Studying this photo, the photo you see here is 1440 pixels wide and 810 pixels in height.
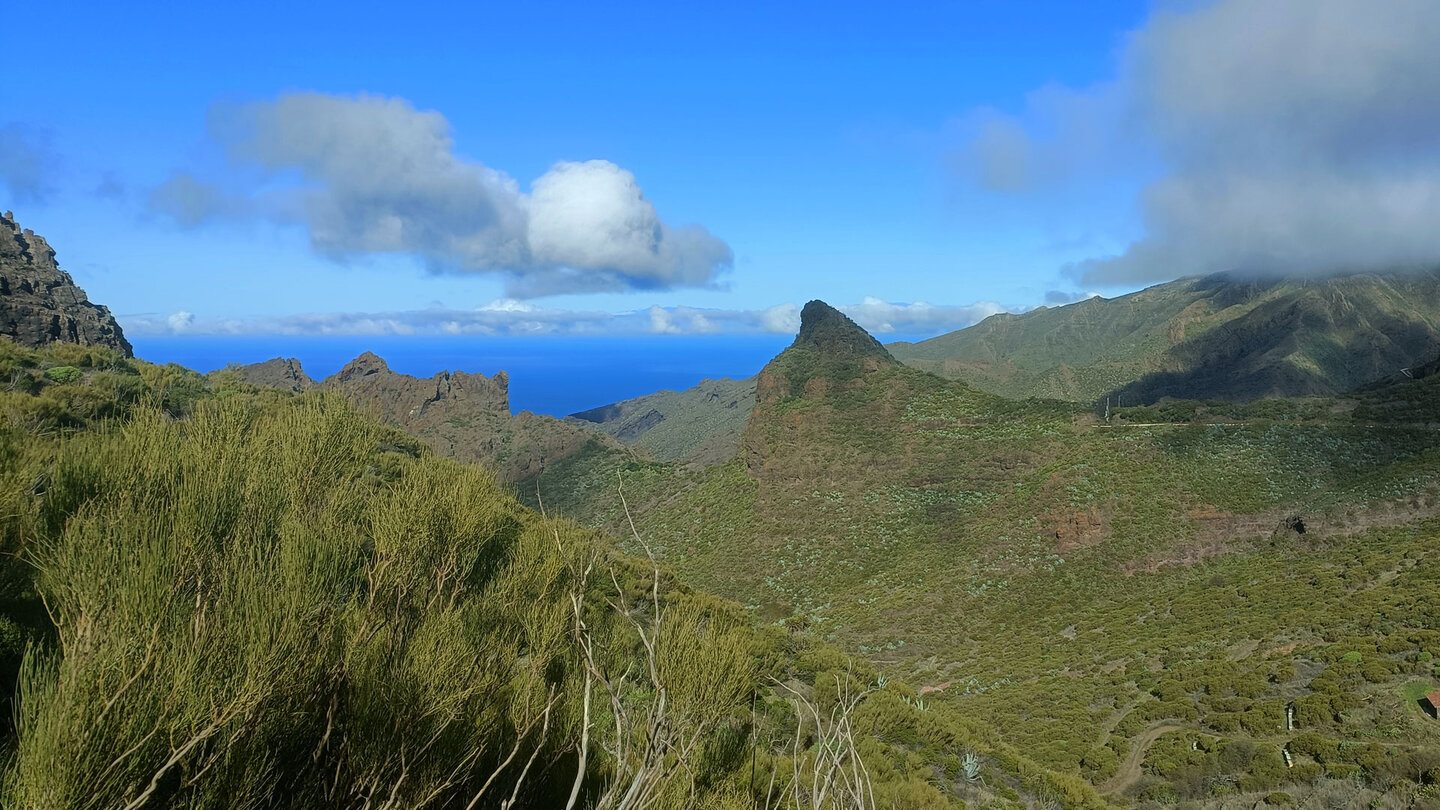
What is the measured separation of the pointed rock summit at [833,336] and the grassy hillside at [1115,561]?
5474mm

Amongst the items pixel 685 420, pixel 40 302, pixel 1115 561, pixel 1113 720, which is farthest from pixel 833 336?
pixel 685 420

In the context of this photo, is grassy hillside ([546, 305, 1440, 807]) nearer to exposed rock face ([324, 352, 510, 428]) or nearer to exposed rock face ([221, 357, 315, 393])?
exposed rock face ([324, 352, 510, 428])

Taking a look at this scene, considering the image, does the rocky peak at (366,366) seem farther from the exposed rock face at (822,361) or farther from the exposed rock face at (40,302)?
the exposed rock face at (822,361)

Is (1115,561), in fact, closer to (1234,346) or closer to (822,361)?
(822,361)

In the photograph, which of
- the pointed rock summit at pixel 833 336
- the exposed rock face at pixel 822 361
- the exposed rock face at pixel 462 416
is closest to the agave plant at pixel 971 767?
the exposed rock face at pixel 822 361

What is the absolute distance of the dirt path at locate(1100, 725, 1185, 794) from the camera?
16844mm

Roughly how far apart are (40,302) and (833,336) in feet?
179

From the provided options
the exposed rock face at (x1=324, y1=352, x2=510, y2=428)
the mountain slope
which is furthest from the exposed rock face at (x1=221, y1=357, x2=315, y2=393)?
the mountain slope

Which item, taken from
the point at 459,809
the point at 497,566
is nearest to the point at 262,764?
the point at 459,809

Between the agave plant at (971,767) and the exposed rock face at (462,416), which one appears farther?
the exposed rock face at (462,416)

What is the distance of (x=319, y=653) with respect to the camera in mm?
4586

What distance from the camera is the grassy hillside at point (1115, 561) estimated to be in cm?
1683

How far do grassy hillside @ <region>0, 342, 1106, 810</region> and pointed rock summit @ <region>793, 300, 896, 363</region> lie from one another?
52015 mm

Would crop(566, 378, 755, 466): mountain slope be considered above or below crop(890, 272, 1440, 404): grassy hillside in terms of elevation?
below
